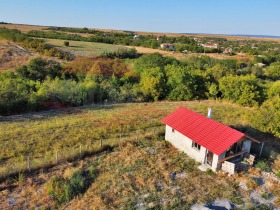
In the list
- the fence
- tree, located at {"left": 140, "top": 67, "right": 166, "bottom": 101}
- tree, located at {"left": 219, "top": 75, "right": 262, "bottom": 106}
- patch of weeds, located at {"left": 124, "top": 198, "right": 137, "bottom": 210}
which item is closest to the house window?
the fence

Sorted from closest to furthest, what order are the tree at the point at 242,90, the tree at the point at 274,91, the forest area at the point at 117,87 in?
the forest area at the point at 117,87 < the tree at the point at 274,91 < the tree at the point at 242,90

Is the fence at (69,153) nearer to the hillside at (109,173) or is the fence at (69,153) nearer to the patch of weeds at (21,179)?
the hillside at (109,173)

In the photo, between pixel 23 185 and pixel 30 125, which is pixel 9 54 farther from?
pixel 23 185

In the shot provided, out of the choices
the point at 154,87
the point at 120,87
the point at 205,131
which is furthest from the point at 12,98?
the point at 205,131

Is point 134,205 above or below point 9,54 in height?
below

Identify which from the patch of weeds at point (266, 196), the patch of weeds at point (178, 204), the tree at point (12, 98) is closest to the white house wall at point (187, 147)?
the patch of weeds at point (266, 196)

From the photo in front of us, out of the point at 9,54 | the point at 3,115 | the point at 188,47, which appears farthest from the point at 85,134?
the point at 188,47

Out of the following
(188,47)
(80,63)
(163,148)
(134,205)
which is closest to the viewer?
(134,205)
